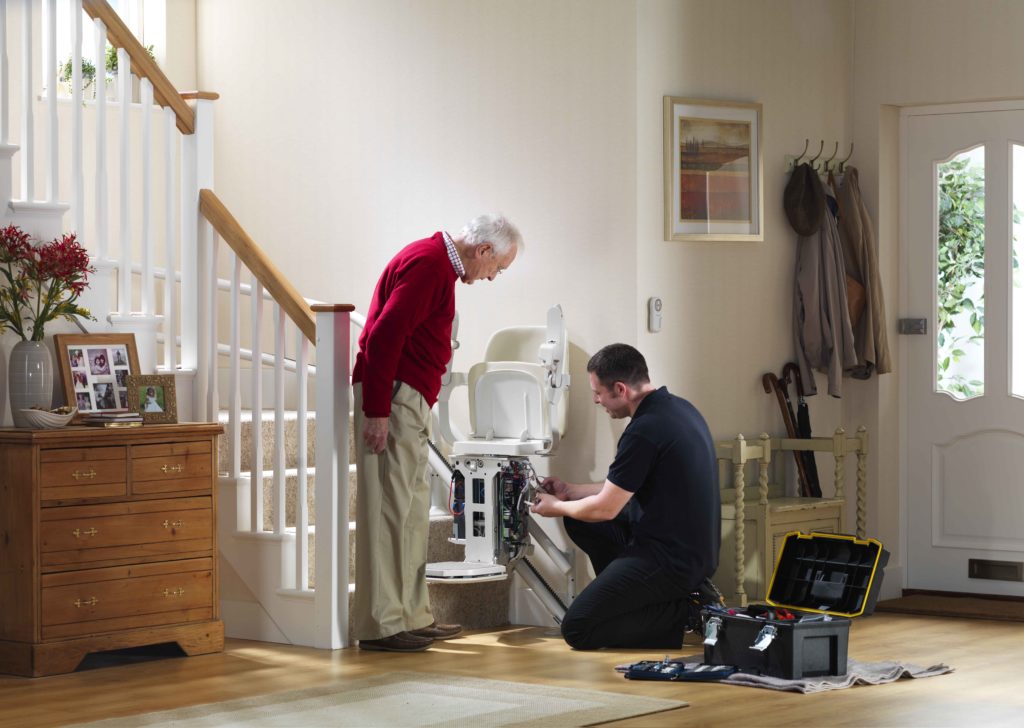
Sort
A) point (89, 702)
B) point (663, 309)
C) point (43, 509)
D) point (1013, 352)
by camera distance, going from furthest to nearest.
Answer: point (1013, 352)
point (663, 309)
point (43, 509)
point (89, 702)

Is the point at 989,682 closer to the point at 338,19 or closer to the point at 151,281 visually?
the point at 151,281

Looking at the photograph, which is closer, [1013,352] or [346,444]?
[346,444]

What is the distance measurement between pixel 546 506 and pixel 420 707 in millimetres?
1262

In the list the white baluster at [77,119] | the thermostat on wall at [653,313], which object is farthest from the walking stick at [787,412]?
the white baluster at [77,119]

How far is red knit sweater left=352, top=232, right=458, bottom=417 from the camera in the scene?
5.33m

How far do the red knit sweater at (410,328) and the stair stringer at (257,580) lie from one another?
2.27 feet

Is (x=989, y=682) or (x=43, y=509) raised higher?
(x=43, y=509)

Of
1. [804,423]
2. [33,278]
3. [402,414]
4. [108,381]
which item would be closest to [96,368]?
[108,381]

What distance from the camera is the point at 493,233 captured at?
5473 mm

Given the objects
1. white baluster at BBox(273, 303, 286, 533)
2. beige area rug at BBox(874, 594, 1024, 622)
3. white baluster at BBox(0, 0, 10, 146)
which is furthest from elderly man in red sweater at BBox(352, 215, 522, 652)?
beige area rug at BBox(874, 594, 1024, 622)

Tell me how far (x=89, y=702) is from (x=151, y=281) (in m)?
1.76

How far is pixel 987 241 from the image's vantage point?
22.4 ft

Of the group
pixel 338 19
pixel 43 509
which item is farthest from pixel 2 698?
pixel 338 19

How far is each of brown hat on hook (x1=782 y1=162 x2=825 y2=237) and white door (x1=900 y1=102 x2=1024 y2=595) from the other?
2.16 ft
